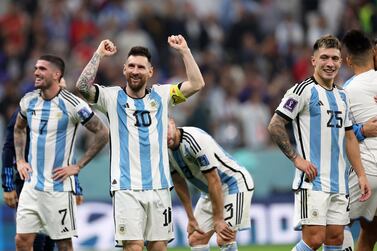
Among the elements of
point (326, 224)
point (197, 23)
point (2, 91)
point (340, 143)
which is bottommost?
point (326, 224)

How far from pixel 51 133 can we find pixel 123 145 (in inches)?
42.6

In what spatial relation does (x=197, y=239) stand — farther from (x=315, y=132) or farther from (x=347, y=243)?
(x=315, y=132)

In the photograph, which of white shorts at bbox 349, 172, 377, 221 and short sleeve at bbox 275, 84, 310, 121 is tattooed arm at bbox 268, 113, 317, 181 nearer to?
short sleeve at bbox 275, 84, 310, 121

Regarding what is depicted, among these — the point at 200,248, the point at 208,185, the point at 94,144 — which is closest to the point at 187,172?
the point at 208,185

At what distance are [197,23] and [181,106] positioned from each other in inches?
102

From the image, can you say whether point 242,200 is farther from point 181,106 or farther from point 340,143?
point 181,106

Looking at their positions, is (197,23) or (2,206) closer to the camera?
(2,206)

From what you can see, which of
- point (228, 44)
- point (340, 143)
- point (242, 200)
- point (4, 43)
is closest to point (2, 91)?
point (4, 43)

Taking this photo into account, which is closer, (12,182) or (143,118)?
(143,118)

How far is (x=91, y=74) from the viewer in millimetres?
11062

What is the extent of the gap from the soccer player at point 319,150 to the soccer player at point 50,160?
6.56 feet

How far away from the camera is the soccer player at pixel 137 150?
11117mm

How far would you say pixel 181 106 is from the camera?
64.5 feet

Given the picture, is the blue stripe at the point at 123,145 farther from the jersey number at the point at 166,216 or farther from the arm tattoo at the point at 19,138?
the arm tattoo at the point at 19,138
